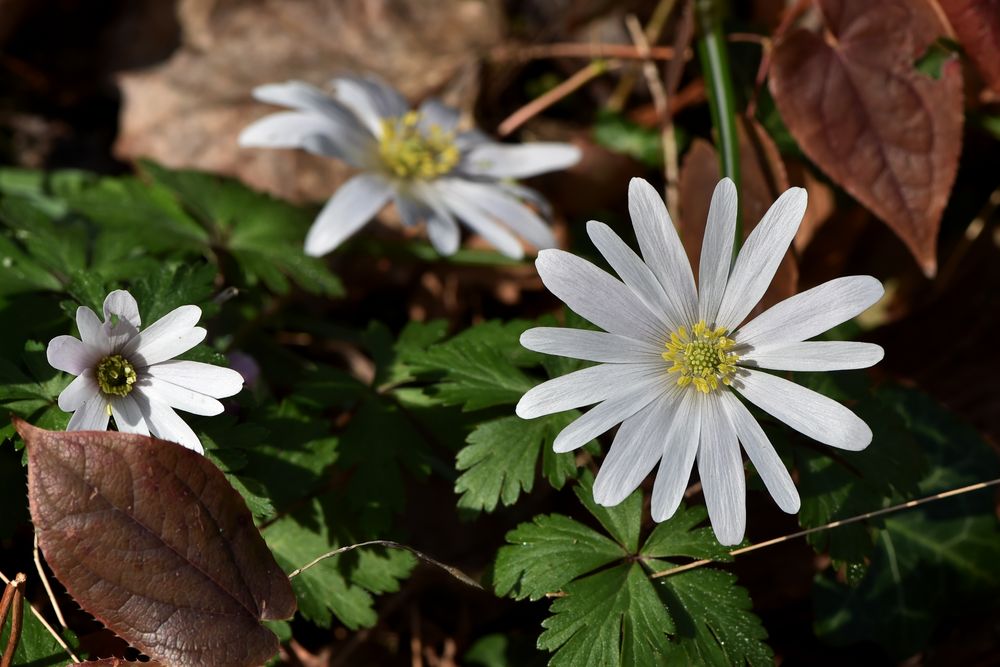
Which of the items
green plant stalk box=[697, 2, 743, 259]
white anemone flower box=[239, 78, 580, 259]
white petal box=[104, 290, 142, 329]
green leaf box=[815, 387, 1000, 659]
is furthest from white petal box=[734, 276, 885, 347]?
white petal box=[104, 290, 142, 329]

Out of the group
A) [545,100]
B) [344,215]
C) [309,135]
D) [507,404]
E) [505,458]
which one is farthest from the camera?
[545,100]

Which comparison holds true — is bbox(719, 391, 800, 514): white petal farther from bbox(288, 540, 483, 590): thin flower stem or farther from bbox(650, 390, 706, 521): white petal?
bbox(288, 540, 483, 590): thin flower stem

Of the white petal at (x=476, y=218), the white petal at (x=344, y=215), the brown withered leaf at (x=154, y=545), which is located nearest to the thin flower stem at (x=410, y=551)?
the brown withered leaf at (x=154, y=545)

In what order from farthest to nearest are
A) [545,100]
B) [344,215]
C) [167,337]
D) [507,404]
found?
[545,100] → [344,215] → [507,404] → [167,337]

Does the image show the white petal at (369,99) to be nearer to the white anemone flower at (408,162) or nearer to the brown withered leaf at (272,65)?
the white anemone flower at (408,162)

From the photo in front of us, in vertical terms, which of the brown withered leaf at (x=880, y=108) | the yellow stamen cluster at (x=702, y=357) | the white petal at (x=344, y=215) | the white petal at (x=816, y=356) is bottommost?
the white petal at (x=344, y=215)

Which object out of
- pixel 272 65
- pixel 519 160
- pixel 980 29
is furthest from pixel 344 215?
pixel 980 29

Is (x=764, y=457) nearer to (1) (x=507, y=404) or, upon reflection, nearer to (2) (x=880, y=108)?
(1) (x=507, y=404)

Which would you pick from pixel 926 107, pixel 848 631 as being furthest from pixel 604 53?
pixel 848 631
